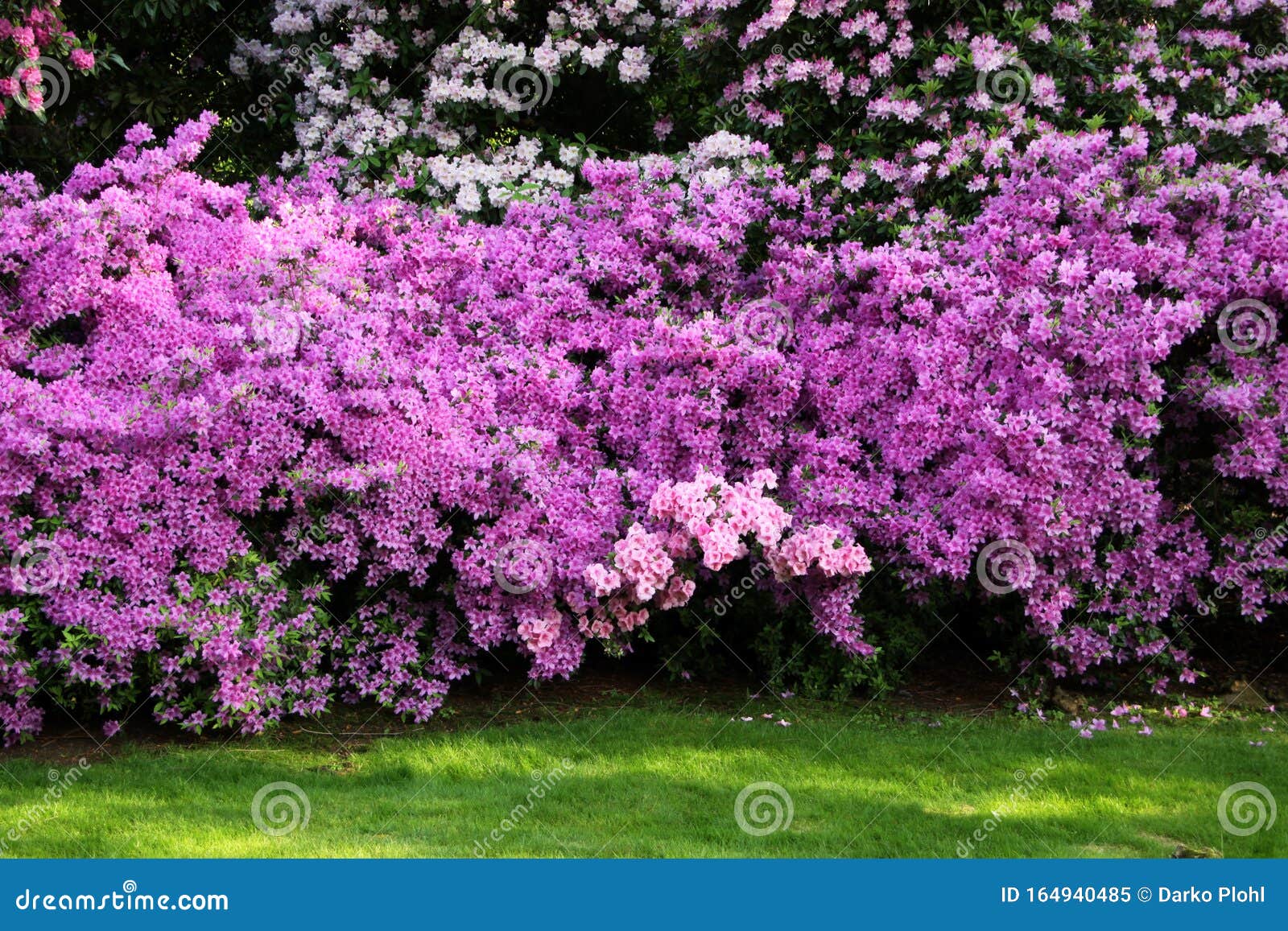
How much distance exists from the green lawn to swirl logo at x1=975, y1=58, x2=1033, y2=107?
386cm

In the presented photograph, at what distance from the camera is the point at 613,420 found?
657 centimetres

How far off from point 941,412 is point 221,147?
5.88 m

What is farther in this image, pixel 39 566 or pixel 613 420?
pixel 613 420

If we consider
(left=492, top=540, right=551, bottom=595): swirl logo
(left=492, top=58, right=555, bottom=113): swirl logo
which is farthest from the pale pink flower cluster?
(left=492, top=58, right=555, bottom=113): swirl logo

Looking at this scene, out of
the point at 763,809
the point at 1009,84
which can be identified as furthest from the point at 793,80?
the point at 763,809

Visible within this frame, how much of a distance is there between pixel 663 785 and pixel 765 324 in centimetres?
271

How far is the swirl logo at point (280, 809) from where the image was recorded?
4.62 meters

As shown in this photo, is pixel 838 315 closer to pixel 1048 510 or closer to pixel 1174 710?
pixel 1048 510

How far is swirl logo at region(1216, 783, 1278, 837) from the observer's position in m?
4.63

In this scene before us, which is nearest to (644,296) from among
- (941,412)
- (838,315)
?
(838,315)

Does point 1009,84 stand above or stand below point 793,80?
above

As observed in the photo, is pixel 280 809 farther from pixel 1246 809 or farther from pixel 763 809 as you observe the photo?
pixel 1246 809

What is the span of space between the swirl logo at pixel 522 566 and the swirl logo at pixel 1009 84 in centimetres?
406

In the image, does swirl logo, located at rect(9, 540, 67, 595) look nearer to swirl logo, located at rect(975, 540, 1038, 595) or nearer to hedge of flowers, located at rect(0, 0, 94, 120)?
hedge of flowers, located at rect(0, 0, 94, 120)
